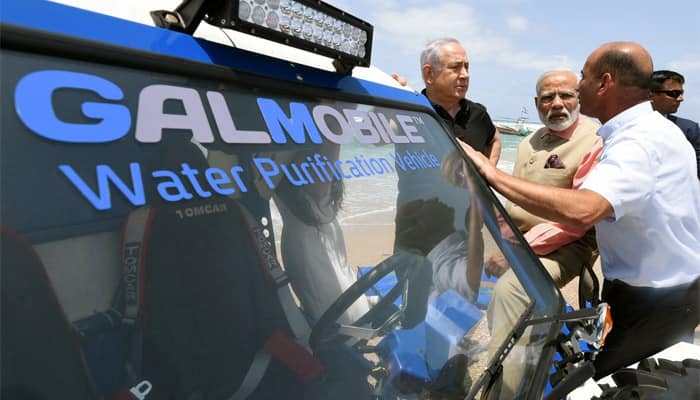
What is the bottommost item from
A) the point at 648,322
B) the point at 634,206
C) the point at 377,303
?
the point at 648,322

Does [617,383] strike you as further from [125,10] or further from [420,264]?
[125,10]

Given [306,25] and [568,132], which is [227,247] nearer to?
[306,25]

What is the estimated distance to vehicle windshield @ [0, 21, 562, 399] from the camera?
2.38ft

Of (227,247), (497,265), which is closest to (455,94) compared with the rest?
(497,265)

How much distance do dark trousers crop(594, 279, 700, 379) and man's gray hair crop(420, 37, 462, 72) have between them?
1.74 m

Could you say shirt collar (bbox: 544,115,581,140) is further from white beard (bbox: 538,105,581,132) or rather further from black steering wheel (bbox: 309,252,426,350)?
black steering wheel (bbox: 309,252,426,350)

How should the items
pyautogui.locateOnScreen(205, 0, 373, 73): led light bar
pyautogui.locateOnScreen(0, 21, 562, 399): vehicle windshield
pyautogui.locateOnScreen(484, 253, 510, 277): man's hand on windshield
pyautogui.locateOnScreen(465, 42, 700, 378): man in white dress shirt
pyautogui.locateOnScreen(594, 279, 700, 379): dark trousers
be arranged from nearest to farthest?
1. pyautogui.locateOnScreen(0, 21, 562, 399): vehicle windshield
2. pyautogui.locateOnScreen(205, 0, 373, 73): led light bar
3. pyautogui.locateOnScreen(484, 253, 510, 277): man's hand on windshield
4. pyautogui.locateOnScreen(465, 42, 700, 378): man in white dress shirt
5. pyautogui.locateOnScreen(594, 279, 700, 379): dark trousers

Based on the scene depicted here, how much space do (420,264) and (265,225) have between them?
1.72ft

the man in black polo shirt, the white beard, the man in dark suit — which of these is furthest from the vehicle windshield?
the man in dark suit

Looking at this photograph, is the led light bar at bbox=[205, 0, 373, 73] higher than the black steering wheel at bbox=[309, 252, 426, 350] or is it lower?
higher

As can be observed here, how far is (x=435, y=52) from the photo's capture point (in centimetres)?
323

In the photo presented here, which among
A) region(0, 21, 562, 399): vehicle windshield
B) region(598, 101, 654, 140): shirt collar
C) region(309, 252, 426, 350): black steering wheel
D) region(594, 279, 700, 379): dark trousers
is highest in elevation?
region(598, 101, 654, 140): shirt collar

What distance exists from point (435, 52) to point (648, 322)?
1982 millimetres

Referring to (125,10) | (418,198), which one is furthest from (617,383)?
(125,10)
